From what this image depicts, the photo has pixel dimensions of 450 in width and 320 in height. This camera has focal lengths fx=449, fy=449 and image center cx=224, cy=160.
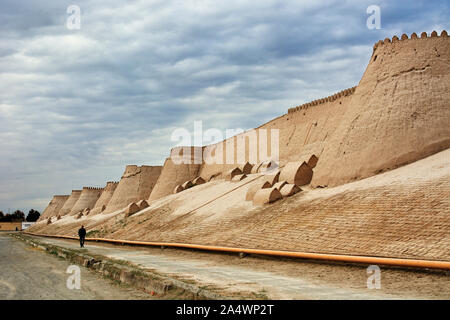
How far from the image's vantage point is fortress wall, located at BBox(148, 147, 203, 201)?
3584cm

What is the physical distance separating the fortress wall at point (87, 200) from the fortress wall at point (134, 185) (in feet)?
52.1

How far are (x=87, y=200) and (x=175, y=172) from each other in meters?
26.1

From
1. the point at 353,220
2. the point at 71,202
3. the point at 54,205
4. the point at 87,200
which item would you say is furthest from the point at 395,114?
the point at 54,205

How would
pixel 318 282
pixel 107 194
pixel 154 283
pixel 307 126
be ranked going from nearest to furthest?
pixel 154 283 → pixel 318 282 → pixel 307 126 → pixel 107 194

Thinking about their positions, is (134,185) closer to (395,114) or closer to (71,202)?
(71,202)

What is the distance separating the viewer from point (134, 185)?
140 ft

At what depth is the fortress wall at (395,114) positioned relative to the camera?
46.8 ft

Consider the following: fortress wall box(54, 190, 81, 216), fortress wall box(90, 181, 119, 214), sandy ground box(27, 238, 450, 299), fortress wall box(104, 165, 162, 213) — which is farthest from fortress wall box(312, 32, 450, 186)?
fortress wall box(54, 190, 81, 216)

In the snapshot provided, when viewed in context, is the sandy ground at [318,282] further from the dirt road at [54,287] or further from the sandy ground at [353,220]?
the sandy ground at [353,220]

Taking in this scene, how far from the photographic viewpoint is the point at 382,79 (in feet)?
53.9

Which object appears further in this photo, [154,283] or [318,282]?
[318,282]
